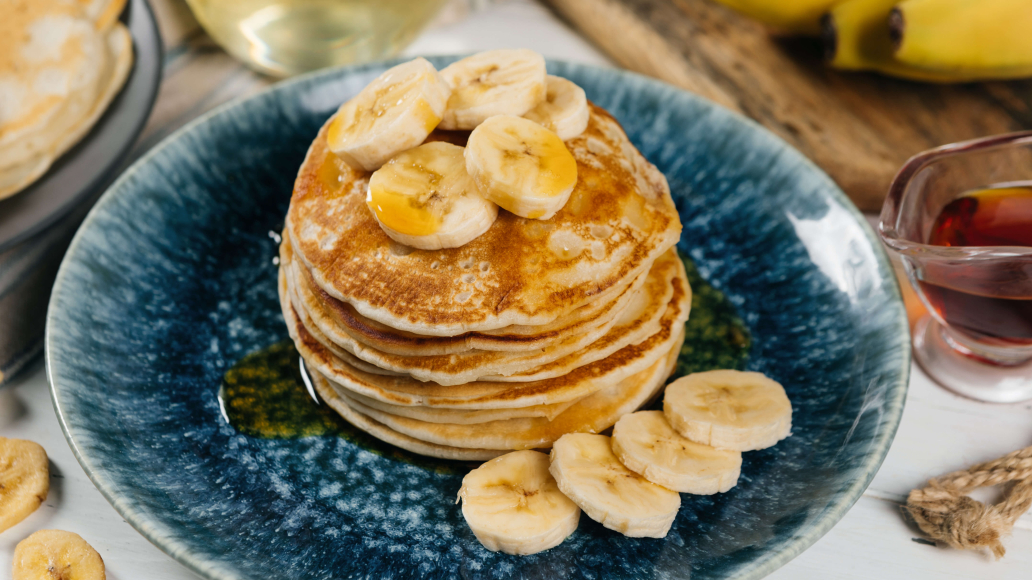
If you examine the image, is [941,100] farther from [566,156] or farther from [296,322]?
[296,322]

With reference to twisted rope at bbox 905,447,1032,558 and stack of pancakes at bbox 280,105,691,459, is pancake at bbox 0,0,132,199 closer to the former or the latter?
stack of pancakes at bbox 280,105,691,459

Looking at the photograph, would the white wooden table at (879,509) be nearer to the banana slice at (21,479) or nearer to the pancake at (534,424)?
the banana slice at (21,479)

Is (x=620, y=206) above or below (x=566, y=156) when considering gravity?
below

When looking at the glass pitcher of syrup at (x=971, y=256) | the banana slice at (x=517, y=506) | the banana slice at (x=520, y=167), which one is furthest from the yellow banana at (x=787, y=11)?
the banana slice at (x=517, y=506)

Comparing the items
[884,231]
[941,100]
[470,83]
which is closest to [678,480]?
[884,231]

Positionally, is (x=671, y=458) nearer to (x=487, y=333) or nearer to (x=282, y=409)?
(x=487, y=333)

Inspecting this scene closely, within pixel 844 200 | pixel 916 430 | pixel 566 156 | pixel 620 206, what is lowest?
pixel 916 430

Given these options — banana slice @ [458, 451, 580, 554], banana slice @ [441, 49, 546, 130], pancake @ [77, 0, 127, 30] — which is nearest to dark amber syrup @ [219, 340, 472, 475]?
banana slice @ [458, 451, 580, 554]

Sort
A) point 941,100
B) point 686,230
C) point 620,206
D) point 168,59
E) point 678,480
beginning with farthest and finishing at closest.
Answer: point 168,59
point 941,100
point 686,230
point 620,206
point 678,480
